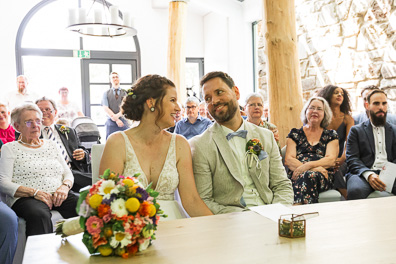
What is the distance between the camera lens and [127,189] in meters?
1.37

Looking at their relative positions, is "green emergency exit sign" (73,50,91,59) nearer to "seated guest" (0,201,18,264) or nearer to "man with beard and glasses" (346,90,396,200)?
"man with beard and glasses" (346,90,396,200)

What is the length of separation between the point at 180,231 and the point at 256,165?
2.89ft

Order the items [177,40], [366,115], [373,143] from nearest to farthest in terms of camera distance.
Result: [373,143] < [366,115] < [177,40]

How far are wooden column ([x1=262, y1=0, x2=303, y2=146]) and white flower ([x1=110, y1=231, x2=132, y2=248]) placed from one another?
3165mm

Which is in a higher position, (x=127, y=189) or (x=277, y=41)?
(x=277, y=41)

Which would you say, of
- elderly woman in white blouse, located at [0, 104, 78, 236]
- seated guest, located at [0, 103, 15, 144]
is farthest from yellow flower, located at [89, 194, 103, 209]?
seated guest, located at [0, 103, 15, 144]

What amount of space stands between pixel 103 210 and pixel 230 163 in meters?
1.17

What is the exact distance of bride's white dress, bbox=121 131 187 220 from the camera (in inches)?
88.9

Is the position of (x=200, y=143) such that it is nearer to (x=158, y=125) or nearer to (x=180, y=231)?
(x=158, y=125)

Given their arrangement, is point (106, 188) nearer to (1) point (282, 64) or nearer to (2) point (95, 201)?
(2) point (95, 201)

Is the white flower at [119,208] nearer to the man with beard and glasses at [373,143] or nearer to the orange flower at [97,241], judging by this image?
the orange flower at [97,241]

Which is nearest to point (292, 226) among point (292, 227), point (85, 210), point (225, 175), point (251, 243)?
point (292, 227)

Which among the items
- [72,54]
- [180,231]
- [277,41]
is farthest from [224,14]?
[180,231]

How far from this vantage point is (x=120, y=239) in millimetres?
1325
